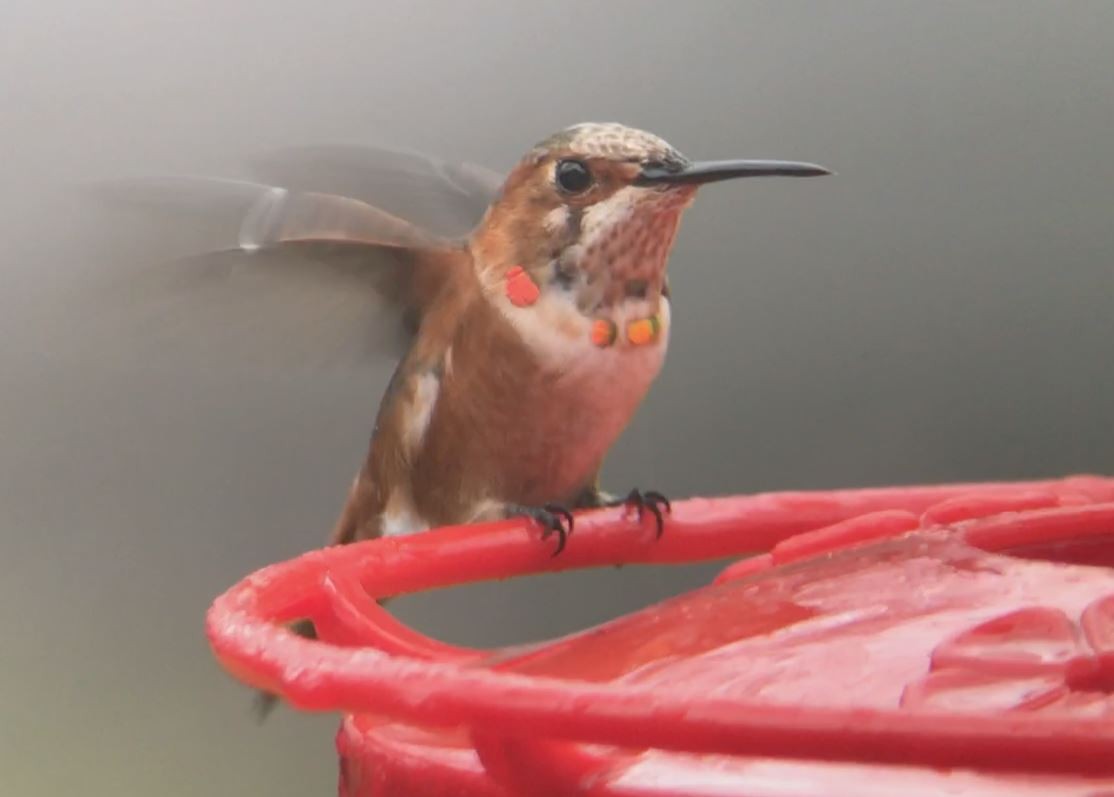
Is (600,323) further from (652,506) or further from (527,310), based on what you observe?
(652,506)

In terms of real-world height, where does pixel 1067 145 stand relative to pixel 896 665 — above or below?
above

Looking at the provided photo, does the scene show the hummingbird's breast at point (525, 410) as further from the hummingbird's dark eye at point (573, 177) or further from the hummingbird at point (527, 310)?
the hummingbird's dark eye at point (573, 177)

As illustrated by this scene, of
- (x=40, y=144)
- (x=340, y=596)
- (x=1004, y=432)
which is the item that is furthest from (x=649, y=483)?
(x=340, y=596)

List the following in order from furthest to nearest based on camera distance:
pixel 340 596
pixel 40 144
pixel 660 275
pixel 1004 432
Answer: pixel 1004 432 → pixel 40 144 → pixel 660 275 → pixel 340 596

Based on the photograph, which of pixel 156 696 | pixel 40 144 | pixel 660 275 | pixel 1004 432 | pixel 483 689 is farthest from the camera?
pixel 1004 432

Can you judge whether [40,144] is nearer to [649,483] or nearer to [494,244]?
[494,244]

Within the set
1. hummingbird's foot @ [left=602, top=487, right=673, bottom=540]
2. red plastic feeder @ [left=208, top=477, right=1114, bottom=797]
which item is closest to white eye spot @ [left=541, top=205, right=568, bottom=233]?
hummingbird's foot @ [left=602, top=487, right=673, bottom=540]

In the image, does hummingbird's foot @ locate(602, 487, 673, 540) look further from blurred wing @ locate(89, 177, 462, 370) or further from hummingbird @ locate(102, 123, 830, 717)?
blurred wing @ locate(89, 177, 462, 370)

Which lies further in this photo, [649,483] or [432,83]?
[649,483]
